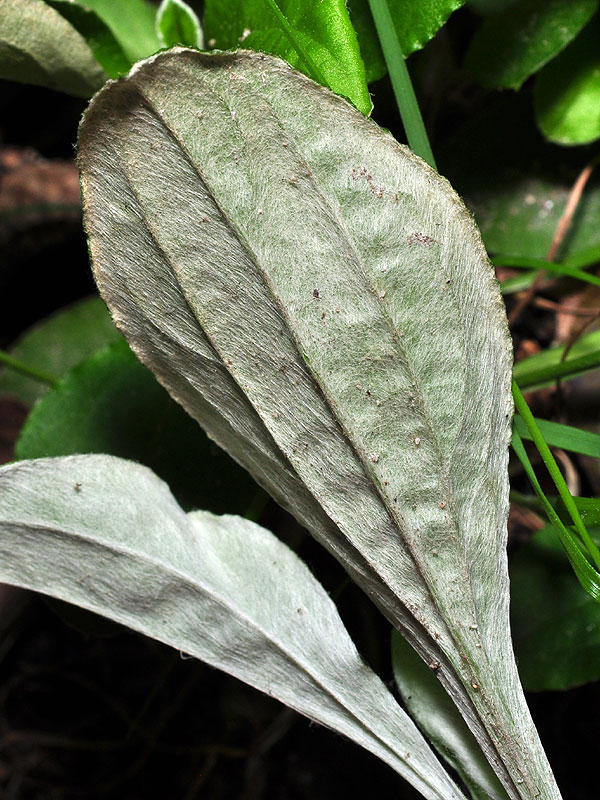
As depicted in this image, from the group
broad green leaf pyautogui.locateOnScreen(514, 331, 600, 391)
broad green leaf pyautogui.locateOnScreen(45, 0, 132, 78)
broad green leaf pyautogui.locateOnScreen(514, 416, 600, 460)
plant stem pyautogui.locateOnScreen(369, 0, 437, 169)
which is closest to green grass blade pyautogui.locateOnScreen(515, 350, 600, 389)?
broad green leaf pyautogui.locateOnScreen(514, 331, 600, 391)

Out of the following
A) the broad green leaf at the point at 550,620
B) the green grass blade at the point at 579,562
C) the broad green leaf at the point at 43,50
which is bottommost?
the broad green leaf at the point at 550,620

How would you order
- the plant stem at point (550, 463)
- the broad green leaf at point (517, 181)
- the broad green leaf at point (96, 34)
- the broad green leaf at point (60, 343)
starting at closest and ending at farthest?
the plant stem at point (550, 463) → the broad green leaf at point (96, 34) → the broad green leaf at point (517, 181) → the broad green leaf at point (60, 343)

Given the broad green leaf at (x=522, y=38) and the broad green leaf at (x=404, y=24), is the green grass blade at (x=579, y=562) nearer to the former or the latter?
the broad green leaf at (x=404, y=24)

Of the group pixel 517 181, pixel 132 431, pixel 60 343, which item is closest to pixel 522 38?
pixel 517 181

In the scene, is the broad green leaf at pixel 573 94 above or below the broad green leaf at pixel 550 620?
above

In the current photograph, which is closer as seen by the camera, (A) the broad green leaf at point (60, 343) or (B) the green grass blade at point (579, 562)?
(B) the green grass blade at point (579, 562)

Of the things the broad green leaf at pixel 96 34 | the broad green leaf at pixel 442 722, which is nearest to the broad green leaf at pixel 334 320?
the broad green leaf at pixel 442 722
